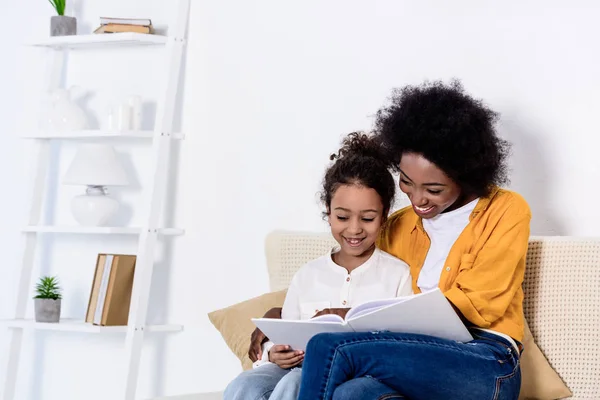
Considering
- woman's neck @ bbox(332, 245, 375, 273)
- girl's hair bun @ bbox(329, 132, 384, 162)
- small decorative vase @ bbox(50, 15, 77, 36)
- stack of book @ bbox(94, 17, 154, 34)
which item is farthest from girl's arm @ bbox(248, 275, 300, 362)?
small decorative vase @ bbox(50, 15, 77, 36)

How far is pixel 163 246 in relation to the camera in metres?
3.11

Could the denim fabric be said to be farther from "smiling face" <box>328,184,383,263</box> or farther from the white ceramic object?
the white ceramic object

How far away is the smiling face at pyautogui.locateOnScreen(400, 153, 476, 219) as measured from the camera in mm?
1952

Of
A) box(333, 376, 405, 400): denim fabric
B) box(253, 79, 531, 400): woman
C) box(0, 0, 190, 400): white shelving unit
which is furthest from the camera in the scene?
box(0, 0, 190, 400): white shelving unit

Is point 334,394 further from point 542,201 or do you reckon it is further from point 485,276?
point 542,201

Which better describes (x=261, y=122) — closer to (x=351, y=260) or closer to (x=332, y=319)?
(x=351, y=260)

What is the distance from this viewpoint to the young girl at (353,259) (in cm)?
204

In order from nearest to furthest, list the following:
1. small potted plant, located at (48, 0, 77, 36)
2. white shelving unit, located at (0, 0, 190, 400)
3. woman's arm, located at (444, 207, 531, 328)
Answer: woman's arm, located at (444, 207, 531, 328), white shelving unit, located at (0, 0, 190, 400), small potted plant, located at (48, 0, 77, 36)

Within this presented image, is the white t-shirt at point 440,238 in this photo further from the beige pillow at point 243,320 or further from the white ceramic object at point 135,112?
the white ceramic object at point 135,112

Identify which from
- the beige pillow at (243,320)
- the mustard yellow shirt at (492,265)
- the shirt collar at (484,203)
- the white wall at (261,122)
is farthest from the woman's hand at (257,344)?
the white wall at (261,122)

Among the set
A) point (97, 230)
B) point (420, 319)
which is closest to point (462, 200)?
point (420, 319)

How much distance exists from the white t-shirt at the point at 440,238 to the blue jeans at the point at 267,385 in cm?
38

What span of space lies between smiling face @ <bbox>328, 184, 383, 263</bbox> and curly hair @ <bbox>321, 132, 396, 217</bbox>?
2cm

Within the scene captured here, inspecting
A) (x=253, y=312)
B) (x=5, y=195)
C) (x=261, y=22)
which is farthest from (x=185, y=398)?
(x=5, y=195)
